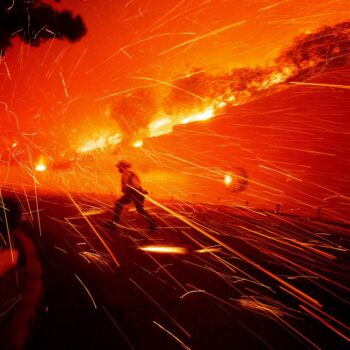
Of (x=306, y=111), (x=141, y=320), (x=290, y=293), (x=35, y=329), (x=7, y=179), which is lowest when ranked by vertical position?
(x=35, y=329)

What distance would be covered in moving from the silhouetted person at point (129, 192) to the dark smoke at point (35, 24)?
2941 millimetres

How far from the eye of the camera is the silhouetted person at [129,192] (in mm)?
8070

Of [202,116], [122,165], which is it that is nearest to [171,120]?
[202,116]

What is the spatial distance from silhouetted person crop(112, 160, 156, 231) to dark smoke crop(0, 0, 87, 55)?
9.65 feet

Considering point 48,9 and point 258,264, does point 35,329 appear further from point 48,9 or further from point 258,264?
point 48,9

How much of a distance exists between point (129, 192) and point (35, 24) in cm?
381

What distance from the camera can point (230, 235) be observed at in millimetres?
8156

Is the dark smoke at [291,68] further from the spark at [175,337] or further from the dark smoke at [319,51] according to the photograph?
the spark at [175,337]

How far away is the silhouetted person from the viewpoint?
807cm

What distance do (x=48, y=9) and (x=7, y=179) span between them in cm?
485

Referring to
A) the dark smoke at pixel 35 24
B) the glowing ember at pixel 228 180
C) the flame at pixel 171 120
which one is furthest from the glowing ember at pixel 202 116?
the dark smoke at pixel 35 24

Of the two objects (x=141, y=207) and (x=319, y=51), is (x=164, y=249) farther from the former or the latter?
(x=319, y=51)

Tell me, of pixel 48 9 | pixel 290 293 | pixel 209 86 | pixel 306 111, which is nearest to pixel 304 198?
pixel 306 111

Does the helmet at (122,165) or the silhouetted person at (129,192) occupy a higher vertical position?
the helmet at (122,165)
